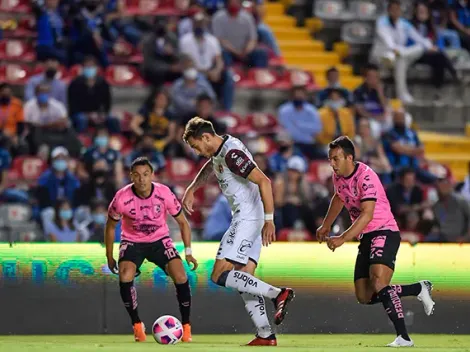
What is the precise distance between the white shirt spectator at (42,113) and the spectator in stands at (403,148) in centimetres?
470

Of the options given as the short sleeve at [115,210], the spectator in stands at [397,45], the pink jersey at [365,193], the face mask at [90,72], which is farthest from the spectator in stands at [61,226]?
the spectator in stands at [397,45]

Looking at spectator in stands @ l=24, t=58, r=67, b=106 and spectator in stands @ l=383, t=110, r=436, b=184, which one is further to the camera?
spectator in stands @ l=383, t=110, r=436, b=184

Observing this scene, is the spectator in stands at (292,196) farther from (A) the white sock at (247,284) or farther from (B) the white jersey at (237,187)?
(A) the white sock at (247,284)

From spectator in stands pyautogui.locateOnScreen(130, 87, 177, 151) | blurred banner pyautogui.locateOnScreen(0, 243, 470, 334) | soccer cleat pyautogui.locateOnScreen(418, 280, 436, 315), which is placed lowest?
blurred banner pyautogui.locateOnScreen(0, 243, 470, 334)

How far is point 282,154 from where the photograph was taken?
1945 centimetres

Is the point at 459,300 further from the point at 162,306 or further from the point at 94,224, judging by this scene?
the point at 94,224

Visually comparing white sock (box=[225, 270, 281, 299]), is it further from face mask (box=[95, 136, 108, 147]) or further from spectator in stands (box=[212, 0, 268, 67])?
spectator in stands (box=[212, 0, 268, 67])

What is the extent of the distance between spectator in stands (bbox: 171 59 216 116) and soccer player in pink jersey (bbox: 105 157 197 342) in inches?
259

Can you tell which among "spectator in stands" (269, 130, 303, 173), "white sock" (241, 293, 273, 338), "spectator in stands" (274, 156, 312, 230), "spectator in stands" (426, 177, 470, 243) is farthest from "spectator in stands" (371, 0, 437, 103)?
"white sock" (241, 293, 273, 338)

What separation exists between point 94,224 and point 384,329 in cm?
430

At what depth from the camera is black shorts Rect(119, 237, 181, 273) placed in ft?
44.3

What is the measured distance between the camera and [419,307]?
15.1 m

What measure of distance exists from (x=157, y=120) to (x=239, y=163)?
7.75 m

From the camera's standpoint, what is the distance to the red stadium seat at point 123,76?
20734 millimetres
